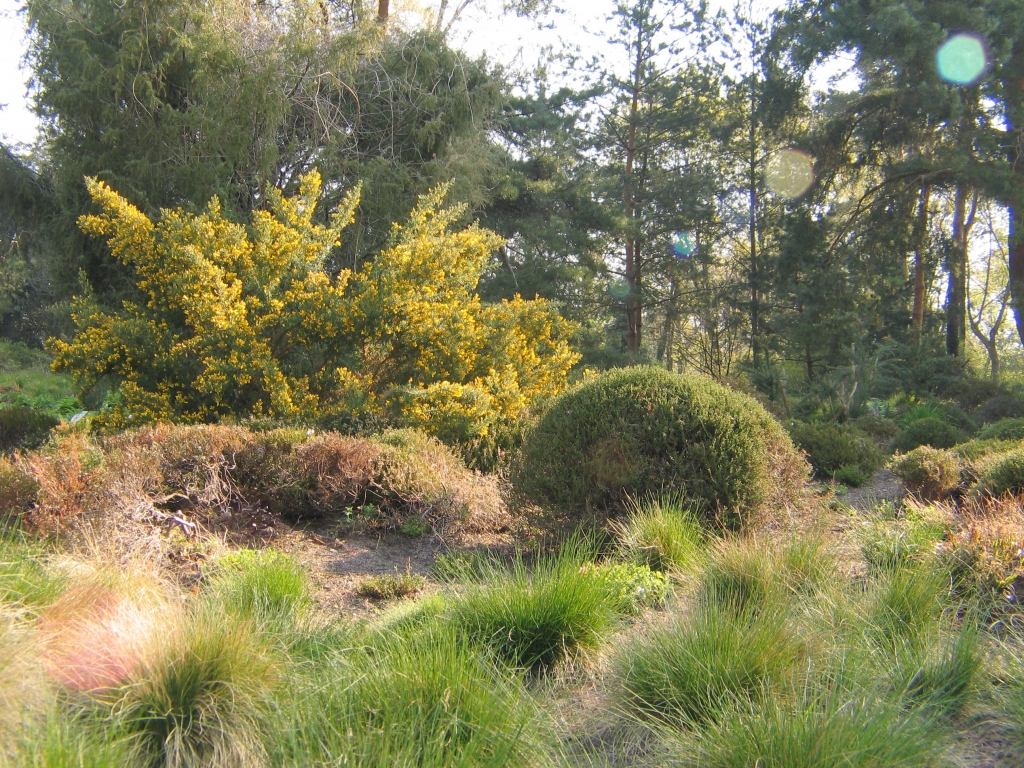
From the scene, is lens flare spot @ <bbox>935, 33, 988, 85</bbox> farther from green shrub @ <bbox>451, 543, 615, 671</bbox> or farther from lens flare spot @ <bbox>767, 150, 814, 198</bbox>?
green shrub @ <bbox>451, 543, 615, 671</bbox>

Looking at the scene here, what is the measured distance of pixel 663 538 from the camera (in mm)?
4770

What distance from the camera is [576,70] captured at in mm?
20203

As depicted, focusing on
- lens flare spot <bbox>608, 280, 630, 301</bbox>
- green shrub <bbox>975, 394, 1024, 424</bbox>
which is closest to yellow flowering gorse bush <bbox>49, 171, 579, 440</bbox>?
green shrub <bbox>975, 394, 1024, 424</bbox>

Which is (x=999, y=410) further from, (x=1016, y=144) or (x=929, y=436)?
(x=1016, y=144)

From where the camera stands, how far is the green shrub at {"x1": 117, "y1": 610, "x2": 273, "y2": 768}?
248cm

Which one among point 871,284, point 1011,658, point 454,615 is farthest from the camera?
point 871,284

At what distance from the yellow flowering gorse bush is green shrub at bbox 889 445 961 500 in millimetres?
3910

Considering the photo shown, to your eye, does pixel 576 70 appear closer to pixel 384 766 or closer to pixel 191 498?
pixel 191 498

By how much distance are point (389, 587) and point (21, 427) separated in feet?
21.7

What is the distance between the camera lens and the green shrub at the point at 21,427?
877 cm

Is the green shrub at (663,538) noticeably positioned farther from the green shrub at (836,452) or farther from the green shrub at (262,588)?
the green shrub at (836,452)

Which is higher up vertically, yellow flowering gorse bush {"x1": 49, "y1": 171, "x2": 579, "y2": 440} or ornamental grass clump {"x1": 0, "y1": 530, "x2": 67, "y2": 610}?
yellow flowering gorse bush {"x1": 49, "y1": 171, "x2": 579, "y2": 440}

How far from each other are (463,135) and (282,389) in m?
6.49

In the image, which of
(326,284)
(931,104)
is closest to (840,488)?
(326,284)
